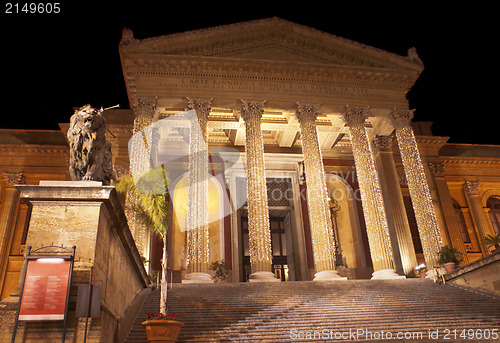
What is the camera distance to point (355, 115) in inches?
746

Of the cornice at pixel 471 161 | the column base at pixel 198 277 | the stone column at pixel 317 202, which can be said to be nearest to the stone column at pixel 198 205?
the column base at pixel 198 277

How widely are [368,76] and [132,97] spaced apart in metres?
11.6

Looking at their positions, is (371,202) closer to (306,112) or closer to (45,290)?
(306,112)

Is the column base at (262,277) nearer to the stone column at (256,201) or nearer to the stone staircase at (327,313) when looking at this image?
the stone column at (256,201)

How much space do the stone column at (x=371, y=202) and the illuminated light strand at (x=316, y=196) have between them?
178cm

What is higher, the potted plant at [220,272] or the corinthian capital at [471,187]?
the corinthian capital at [471,187]

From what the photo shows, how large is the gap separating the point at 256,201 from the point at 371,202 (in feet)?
16.7

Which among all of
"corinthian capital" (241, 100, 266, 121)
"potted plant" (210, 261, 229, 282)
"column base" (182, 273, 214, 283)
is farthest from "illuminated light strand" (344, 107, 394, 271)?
"column base" (182, 273, 214, 283)

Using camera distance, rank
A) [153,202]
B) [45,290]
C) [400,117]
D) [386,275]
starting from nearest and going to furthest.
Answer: [45,290], [153,202], [386,275], [400,117]

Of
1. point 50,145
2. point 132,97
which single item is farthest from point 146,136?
point 50,145

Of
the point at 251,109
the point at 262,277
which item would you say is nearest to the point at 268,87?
the point at 251,109

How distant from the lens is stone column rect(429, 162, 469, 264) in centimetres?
2219

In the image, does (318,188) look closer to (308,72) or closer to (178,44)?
(308,72)

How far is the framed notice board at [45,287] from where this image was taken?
5227mm
